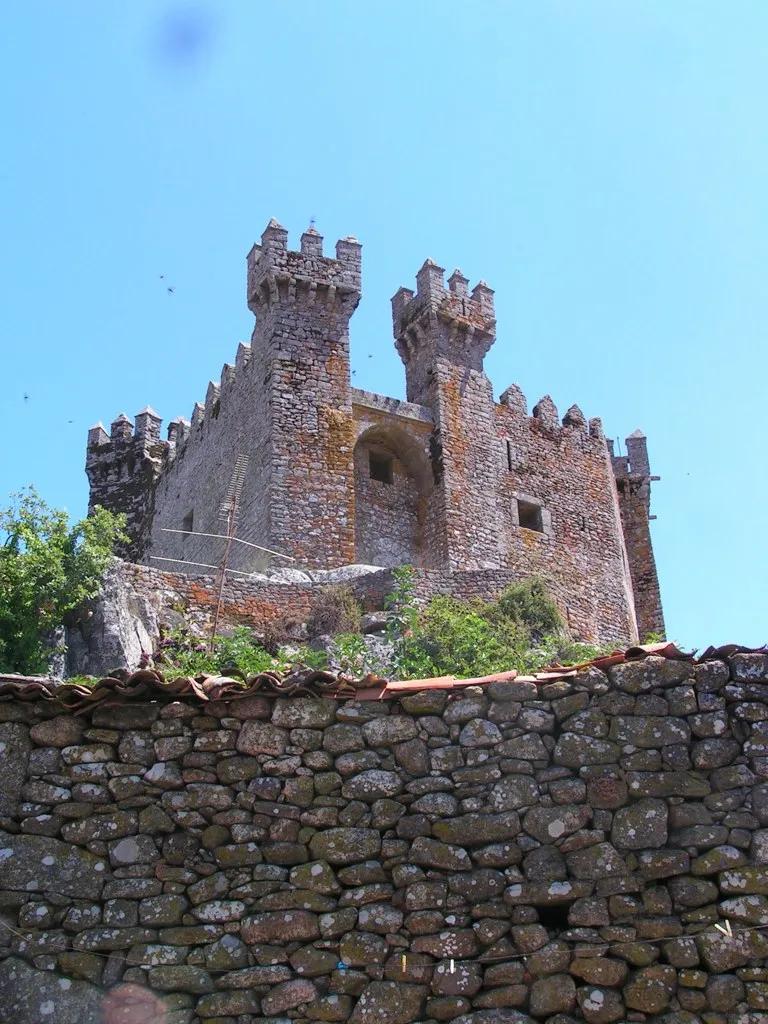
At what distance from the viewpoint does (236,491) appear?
74.4 feet

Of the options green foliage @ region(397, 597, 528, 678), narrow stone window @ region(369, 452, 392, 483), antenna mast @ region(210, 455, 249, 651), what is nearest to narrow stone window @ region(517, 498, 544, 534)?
narrow stone window @ region(369, 452, 392, 483)

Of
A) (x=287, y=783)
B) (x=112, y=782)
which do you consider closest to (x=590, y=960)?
(x=287, y=783)

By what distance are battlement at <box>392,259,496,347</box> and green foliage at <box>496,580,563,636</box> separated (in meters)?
8.39

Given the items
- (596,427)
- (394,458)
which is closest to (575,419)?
(596,427)

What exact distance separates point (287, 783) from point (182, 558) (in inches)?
778

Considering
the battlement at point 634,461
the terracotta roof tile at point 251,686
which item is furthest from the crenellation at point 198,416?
the terracotta roof tile at point 251,686

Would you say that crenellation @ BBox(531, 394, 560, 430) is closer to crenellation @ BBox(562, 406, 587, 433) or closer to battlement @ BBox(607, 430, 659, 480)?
crenellation @ BBox(562, 406, 587, 433)

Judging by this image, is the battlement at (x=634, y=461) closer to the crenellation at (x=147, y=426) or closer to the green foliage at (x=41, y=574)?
the crenellation at (x=147, y=426)

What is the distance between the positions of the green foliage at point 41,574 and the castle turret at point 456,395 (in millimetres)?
8753

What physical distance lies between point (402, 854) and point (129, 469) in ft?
82.0

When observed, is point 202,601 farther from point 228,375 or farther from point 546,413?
point 546,413

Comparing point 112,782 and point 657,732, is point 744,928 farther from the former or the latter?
point 112,782

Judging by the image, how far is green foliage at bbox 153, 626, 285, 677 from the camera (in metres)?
12.9

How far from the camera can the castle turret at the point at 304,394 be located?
→ 21.7 m
